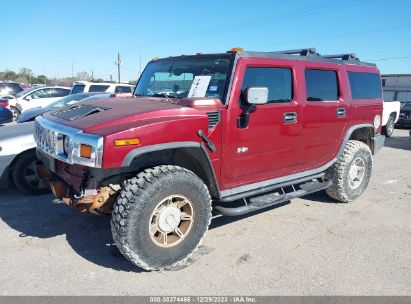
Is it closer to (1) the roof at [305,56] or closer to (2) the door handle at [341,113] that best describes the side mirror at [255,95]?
(1) the roof at [305,56]

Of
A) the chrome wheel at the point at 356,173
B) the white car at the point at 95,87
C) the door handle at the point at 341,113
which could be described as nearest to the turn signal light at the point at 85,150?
the door handle at the point at 341,113

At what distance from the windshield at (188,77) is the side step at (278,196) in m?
1.14

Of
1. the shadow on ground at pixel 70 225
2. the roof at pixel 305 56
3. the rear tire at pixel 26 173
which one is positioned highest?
the roof at pixel 305 56

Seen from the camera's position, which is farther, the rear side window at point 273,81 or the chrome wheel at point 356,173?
the chrome wheel at point 356,173

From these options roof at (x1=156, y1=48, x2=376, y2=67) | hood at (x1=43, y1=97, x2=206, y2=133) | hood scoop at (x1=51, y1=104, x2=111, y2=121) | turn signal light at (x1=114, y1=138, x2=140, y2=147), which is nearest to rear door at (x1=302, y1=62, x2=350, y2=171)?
roof at (x1=156, y1=48, x2=376, y2=67)

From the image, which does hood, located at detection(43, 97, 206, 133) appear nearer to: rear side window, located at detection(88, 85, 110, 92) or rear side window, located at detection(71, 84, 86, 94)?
rear side window, located at detection(88, 85, 110, 92)

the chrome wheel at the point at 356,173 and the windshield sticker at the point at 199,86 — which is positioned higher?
the windshield sticker at the point at 199,86

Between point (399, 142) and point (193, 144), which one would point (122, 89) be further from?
point (193, 144)

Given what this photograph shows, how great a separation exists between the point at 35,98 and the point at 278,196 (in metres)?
14.2

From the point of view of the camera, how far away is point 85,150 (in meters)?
2.97

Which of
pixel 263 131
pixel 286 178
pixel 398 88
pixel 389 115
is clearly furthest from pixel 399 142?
pixel 398 88

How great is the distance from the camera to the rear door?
457 cm

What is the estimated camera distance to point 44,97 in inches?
619

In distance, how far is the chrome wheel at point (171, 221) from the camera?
3330mm
